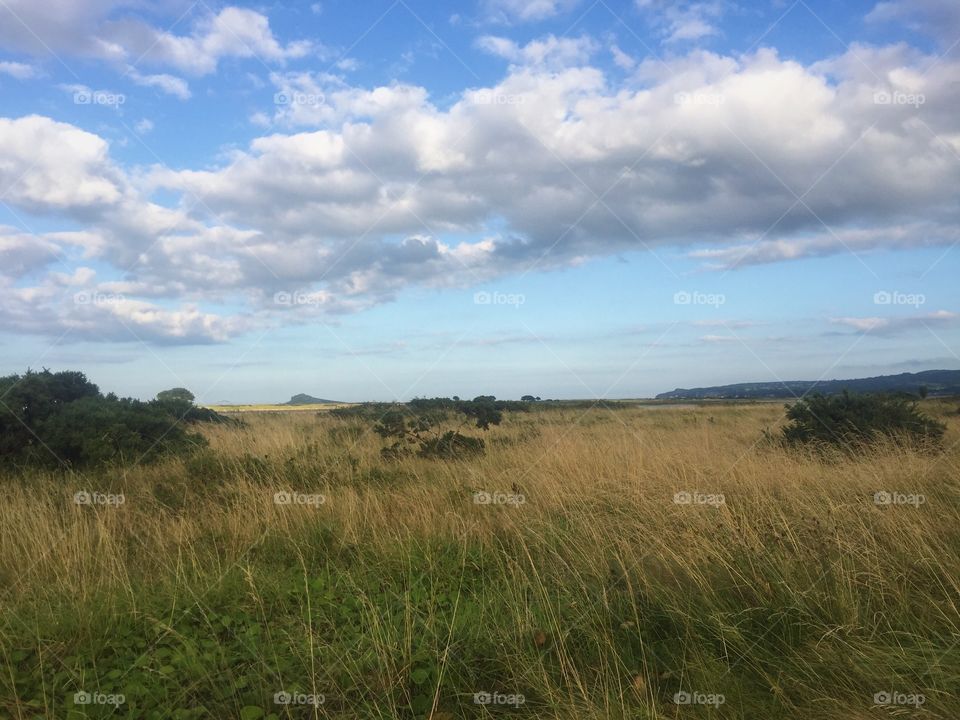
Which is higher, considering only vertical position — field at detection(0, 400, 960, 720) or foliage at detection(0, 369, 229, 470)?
foliage at detection(0, 369, 229, 470)

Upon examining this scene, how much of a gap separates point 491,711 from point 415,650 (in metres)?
0.60

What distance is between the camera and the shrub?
41.0 ft

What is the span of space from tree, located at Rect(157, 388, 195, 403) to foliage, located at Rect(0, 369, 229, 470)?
3099 mm

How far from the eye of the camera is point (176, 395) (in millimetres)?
17062

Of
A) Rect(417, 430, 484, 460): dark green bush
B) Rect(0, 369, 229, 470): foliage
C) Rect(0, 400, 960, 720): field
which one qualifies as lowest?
Rect(0, 400, 960, 720): field

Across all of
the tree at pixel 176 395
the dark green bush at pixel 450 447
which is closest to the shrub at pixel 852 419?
the dark green bush at pixel 450 447

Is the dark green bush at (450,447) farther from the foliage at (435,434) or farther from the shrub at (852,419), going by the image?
the shrub at (852,419)

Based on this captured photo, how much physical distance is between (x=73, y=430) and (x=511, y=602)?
911cm

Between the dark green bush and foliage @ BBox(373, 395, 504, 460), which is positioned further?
foliage @ BBox(373, 395, 504, 460)

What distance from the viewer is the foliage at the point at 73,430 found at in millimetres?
10484

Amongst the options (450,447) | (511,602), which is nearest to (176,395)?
(450,447)

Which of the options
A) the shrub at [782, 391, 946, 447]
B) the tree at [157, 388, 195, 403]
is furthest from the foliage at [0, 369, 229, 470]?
the shrub at [782, 391, 946, 447]

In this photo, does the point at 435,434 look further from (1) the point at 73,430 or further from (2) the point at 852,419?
(2) the point at 852,419

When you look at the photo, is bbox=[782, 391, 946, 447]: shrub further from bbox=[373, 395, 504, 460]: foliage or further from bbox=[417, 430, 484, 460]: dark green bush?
bbox=[373, 395, 504, 460]: foliage
